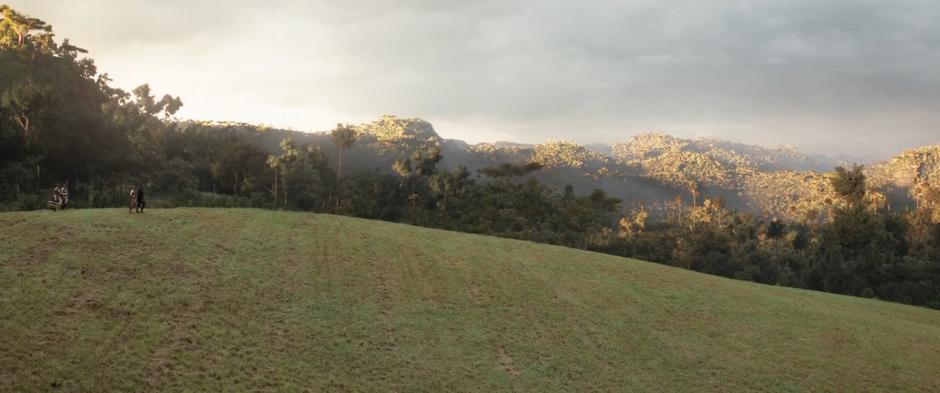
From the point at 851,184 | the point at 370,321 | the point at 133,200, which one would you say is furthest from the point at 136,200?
the point at 851,184

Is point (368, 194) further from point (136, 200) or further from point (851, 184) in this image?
point (851, 184)

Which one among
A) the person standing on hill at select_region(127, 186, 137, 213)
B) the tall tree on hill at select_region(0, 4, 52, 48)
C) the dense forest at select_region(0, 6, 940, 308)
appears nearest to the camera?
the person standing on hill at select_region(127, 186, 137, 213)

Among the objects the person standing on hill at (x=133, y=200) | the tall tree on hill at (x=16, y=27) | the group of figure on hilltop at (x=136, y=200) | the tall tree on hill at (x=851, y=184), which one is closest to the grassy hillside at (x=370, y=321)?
the group of figure on hilltop at (x=136, y=200)

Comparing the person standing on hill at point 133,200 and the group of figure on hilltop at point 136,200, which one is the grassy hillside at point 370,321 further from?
the person standing on hill at point 133,200

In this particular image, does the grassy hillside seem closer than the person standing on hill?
Yes

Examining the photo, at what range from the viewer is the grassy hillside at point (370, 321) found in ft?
59.6

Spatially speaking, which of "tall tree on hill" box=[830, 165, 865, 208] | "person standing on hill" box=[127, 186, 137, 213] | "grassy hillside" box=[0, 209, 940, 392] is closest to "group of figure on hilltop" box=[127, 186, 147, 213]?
"person standing on hill" box=[127, 186, 137, 213]

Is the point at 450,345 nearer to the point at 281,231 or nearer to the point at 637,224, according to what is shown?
the point at 281,231

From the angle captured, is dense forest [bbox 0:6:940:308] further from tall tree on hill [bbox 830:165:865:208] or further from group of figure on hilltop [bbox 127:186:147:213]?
group of figure on hilltop [bbox 127:186:147:213]

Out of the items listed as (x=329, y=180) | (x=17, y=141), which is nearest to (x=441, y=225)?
(x=329, y=180)

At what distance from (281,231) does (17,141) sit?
3725 cm

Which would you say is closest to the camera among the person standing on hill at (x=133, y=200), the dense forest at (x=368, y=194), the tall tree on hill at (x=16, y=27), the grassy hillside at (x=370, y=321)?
the grassy hillside at (x=370, y=321)

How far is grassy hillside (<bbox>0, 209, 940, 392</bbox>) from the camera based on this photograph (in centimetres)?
1816

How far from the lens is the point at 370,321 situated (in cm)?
2375
